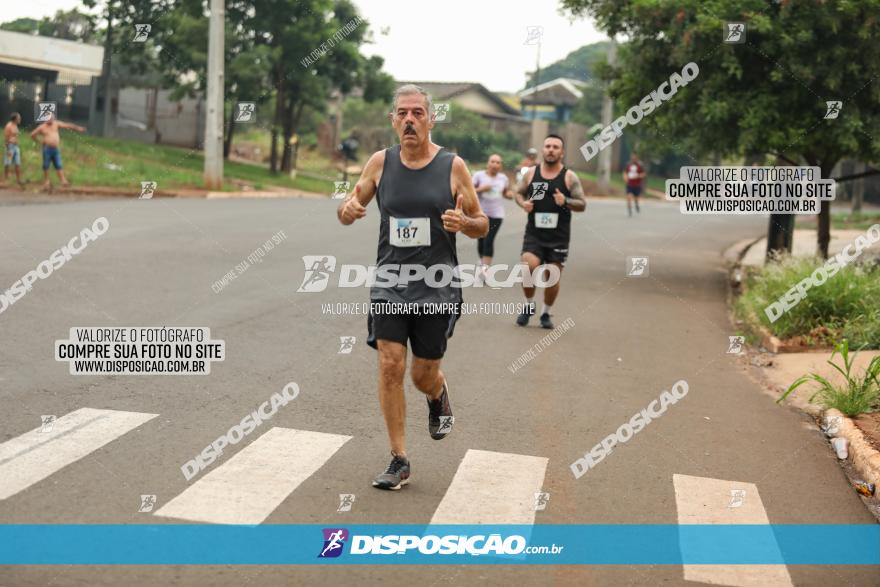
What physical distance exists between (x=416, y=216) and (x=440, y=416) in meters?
1.32

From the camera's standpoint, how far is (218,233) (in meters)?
18.6

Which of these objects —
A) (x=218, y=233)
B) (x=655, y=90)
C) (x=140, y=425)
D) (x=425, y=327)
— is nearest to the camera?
(x=425, y=327)

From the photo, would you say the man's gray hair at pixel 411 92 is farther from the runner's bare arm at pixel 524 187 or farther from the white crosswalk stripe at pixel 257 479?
the runner's bare arm at pixel 524 187

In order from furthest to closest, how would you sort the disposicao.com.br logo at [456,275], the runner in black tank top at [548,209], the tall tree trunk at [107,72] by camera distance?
the tall tree trunk at [107,72], the disposicao.com.br logo at [456,275], the runner in black tank top at [548,209]

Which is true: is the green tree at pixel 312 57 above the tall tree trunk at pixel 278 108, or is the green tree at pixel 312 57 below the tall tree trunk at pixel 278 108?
above

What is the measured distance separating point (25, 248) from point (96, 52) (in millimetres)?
27656

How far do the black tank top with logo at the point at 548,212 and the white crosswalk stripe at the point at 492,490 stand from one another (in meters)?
5.29

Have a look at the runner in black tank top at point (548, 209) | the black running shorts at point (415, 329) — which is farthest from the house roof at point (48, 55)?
the black running shorts at point (415, 329)

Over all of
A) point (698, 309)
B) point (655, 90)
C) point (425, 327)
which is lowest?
point (698, 309)

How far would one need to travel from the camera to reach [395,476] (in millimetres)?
6133

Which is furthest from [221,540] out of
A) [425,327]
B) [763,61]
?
[763,61]

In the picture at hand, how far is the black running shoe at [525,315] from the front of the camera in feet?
39.8

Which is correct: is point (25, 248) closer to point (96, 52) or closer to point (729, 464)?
point (729, 464)

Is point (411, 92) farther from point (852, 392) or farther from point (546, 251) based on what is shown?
point (546, 251)
